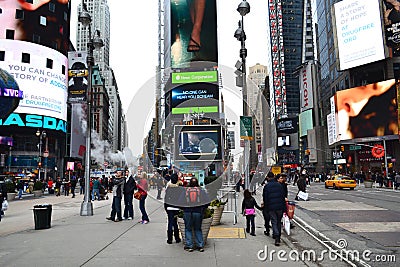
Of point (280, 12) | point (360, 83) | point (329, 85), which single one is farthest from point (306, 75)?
point (280, 12)

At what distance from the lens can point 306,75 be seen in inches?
3900

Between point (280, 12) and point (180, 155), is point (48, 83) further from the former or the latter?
point (280, 12)

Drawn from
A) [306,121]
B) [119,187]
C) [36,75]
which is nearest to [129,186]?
[119,187]

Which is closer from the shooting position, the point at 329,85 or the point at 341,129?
the point at 341,129

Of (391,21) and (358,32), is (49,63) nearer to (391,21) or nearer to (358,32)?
(358,32)

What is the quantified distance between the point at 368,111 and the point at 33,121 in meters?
51.6

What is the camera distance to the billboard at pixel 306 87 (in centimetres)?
9686

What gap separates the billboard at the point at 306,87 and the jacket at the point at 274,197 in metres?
90.5

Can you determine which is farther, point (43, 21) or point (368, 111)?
point (43, 21)

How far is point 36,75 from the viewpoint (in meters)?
56.2

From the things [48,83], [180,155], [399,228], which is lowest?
[399,228]

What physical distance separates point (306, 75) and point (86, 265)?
98314 mm

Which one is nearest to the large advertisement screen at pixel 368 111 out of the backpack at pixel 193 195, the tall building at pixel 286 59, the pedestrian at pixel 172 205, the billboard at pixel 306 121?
the billboard at pixel 306 121
